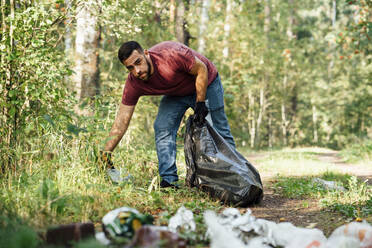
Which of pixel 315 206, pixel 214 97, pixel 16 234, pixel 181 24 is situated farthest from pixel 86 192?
pixel 181 24

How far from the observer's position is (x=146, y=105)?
32.7ft

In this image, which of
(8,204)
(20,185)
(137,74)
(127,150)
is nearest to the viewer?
(8,204)

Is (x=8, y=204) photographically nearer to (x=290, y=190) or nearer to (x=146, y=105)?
(x=290, y=190)

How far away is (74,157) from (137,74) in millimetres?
1041

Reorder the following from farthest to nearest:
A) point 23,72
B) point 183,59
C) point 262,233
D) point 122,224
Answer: point 23,72, point 183,59, point 262,233, point 122,224

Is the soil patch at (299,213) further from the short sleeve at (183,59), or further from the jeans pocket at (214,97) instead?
the short sleeve at (183,59)

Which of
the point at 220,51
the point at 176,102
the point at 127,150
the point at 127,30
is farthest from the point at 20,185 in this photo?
the point at 220,51

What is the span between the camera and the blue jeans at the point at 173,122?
4.16m

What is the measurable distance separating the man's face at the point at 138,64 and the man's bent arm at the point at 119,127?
0.49 m

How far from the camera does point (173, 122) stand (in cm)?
428

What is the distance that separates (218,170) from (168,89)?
1.00 m

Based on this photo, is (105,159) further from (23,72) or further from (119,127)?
(23,72)

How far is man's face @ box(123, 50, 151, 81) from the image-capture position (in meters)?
3.63

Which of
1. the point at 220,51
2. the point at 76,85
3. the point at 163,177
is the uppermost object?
the point at 220,51
